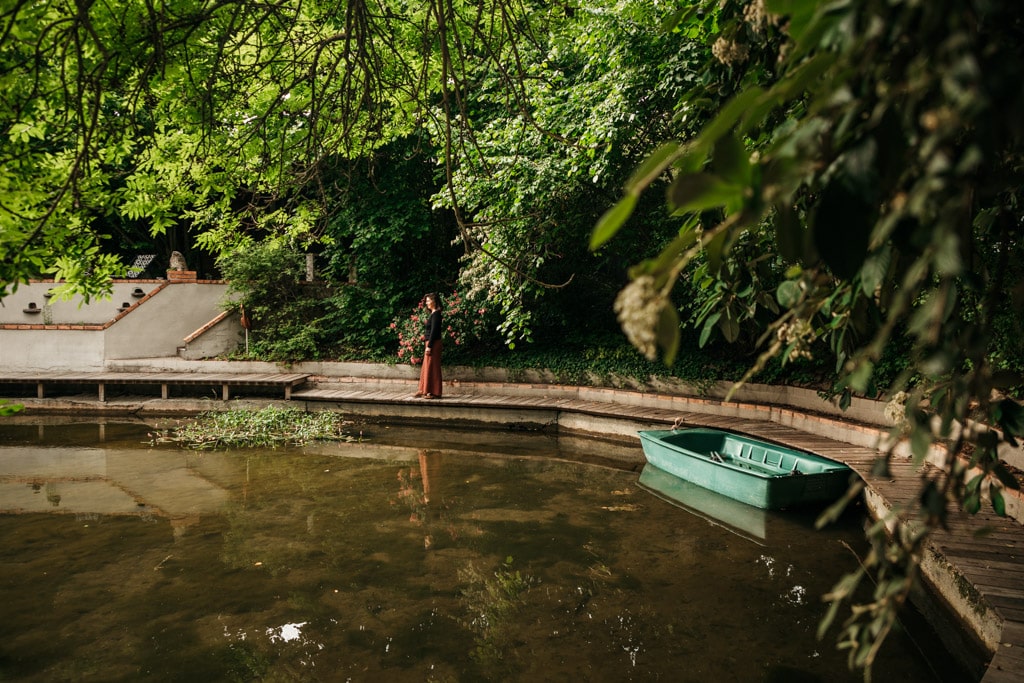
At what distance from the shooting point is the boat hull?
5723 millimetres

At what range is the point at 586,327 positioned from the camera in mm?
10922

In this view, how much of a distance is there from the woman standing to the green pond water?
283cm

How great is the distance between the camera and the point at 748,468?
21.8ft

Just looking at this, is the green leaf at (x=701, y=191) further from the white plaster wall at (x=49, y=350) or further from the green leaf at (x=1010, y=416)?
the white plaster wall at (x=49, y=350)

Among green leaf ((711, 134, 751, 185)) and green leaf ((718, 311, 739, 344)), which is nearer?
green leaf ((711, 134, 751, 185))

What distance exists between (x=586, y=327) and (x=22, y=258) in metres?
8.94

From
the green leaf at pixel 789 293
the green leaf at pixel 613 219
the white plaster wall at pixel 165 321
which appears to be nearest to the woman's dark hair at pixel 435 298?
the white plaster wall at pixel 165 321

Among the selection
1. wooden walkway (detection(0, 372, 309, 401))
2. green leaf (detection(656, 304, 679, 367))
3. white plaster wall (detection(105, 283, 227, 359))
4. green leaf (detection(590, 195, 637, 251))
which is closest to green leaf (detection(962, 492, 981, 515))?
green leaf (detection(656, 304, 679, 367))

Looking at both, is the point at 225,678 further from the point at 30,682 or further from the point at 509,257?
the point at 509,257

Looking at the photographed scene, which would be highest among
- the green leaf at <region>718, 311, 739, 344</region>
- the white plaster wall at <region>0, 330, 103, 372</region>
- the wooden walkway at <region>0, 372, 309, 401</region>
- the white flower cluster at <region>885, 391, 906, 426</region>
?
the green leaf at <region>718, 311, 739, 344</region>

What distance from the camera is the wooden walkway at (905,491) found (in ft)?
10.0

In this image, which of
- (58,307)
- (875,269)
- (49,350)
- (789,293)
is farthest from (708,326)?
(58,307)

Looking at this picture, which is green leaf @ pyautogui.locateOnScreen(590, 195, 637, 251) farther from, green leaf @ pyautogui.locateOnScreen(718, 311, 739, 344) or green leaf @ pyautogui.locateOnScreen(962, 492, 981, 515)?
green leaf @ pyautogui.locateOnScreen(962, 492, 981, 515)

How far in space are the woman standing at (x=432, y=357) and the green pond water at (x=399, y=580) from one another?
2.83 metres
